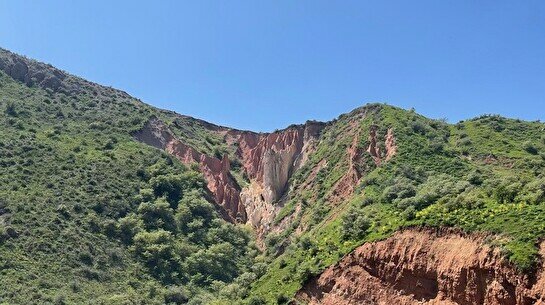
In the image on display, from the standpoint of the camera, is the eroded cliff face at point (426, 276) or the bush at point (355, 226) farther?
the bush at point (355, 226)

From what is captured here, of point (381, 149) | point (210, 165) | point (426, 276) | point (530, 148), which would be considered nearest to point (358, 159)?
point (381, 149)

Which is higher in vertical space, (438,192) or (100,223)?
(438,192)

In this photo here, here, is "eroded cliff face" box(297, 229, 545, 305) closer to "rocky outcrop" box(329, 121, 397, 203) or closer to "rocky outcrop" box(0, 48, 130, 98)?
"rocky outcrop" box(329, 121, 397, 203)

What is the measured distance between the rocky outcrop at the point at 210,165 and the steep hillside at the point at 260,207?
284mm

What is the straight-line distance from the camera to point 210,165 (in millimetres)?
85500

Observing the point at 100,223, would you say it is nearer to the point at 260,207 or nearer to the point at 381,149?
the point at 260,207

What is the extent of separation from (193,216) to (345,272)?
33540 millimetres

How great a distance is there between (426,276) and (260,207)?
4421cm

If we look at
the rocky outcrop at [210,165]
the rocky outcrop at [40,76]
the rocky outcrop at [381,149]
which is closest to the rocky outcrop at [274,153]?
the rocky outcrop at [210,165]

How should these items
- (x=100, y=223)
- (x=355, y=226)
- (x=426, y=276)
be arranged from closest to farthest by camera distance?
(x=426, y=276) < (x=355, y=226) < (x=100, y=223)

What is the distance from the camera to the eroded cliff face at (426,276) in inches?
1091

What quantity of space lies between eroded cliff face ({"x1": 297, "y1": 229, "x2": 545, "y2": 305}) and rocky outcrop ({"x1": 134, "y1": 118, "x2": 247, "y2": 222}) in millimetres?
39028

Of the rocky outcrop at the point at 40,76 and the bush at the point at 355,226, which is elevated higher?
the rocky outcrop at the point at 40,76

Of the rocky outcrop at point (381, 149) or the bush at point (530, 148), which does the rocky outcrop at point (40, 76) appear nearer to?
the rocky outcrop at point (381, 149)
